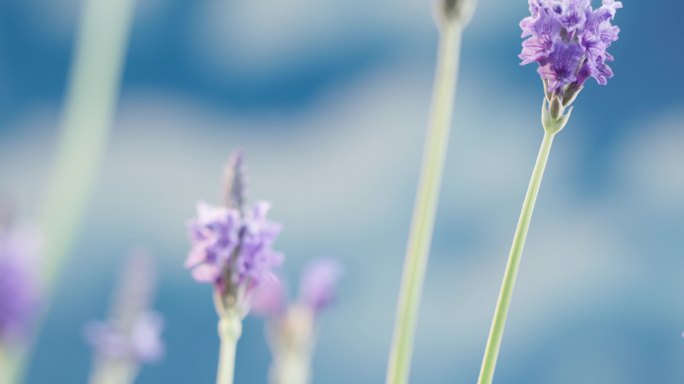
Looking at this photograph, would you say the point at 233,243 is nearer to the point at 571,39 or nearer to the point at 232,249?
the point at 232,249

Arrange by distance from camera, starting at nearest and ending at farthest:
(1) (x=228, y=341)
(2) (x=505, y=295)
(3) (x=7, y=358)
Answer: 1. (2) (x=505, y=295)
2. (1) (x=228, y=341)
3. (3) (x=7, y=358)

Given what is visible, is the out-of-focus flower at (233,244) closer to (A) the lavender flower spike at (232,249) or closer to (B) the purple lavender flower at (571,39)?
(A) the lavender flower spike at (232,249)

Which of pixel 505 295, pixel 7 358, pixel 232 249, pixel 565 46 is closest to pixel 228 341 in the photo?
pixel 232 249

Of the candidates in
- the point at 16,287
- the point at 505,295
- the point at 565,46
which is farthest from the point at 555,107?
the point at 16,287

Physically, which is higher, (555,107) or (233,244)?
(555,107)

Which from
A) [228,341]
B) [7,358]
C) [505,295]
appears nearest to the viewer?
[505,295]

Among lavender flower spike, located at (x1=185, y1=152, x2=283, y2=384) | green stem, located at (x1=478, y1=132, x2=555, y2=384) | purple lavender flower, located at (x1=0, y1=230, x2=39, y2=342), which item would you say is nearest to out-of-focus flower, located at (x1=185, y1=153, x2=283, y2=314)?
lavender flower spike, located at (x1=185, y1=152, x2=283, y2=384)

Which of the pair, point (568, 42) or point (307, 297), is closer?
point (568, 42)
